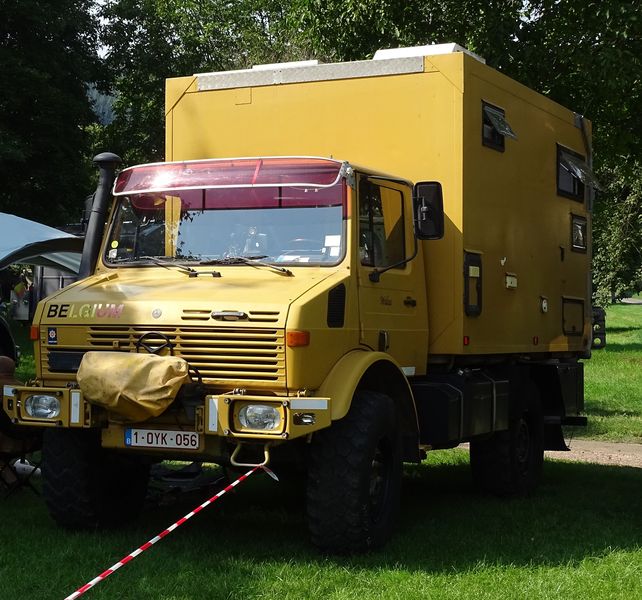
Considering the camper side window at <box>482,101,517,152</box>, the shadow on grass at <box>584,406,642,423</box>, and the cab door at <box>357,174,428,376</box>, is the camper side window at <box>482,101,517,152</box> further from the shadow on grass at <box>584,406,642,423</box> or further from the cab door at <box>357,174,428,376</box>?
the shadow on grass at <box>584,406,642,423</box>

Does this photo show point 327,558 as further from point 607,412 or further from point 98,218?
point 607,412

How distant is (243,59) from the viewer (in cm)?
4172

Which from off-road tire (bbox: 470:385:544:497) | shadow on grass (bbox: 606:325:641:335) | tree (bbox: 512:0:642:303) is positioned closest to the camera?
off-road tire (bbox: 470:385:544:497)

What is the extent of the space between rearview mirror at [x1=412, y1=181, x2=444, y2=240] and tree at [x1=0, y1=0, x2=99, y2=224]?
900 inches

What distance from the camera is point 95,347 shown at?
23.0ft

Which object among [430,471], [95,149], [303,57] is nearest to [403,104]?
[430,471]

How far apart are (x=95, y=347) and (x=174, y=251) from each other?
1.03 meters

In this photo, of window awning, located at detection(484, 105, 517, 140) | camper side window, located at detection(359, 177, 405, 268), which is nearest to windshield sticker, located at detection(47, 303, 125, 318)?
camper side window, located at detection(359, 177, 405, 268)

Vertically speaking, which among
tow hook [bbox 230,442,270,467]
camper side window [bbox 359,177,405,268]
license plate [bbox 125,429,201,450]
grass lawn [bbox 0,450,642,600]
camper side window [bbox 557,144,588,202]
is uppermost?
camper side window [bbox 557,144,588,202]

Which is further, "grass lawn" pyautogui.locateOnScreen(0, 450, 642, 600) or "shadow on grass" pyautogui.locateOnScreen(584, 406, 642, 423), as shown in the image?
"shadow on grass" pyautogui.locateOnScreen(584, 406, 642, 423)

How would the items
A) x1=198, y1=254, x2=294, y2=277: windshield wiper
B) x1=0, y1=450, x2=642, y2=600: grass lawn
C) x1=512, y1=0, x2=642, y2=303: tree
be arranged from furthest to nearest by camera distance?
x1=512, y1=0, x2=642, y2=303: tree → x1=198, y1=254, x2=294, y2=277: windshield wiper → x1=0, y1=450, x2=642, y2=600: grass lawn

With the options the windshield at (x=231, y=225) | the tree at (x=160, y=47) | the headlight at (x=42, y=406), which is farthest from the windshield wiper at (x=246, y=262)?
the tree at (x=160, y=47)

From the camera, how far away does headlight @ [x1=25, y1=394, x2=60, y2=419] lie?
6.96 meters

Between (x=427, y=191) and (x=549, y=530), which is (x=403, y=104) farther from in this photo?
(x=549, y=530)
